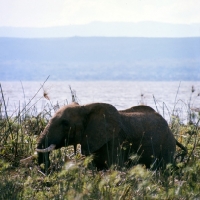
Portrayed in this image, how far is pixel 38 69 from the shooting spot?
253 ft

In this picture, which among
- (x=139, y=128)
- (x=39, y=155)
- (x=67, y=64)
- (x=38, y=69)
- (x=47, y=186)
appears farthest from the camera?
(x=67, y=64)

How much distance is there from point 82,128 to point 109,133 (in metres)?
0.30

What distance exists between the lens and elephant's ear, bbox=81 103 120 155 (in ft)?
29.3

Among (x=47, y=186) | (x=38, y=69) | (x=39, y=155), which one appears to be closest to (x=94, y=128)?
(x=39, y=155)

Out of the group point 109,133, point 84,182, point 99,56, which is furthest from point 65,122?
point 99,56

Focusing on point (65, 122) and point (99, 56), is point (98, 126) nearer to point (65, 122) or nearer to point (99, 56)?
point (65, 122)

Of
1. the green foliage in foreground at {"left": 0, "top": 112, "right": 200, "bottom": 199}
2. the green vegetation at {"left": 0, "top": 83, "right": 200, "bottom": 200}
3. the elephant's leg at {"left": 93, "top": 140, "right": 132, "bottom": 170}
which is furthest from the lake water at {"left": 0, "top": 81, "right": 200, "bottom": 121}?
the elephant's leg at {"left": 93, "top": 140, "right": 132, "bottom": 170}

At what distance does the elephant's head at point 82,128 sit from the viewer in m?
8.66

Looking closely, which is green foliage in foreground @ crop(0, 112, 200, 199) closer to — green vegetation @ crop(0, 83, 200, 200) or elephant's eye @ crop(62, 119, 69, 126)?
green vegetation @ crop(0, 83, 200, 200)

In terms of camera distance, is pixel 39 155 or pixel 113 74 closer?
pixel 39 155

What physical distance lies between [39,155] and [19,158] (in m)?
0.74

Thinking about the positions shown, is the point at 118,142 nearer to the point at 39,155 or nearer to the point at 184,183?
the point at 39,155

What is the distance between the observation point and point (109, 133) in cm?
903

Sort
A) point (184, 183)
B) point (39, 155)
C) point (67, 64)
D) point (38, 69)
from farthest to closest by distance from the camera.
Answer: point (67, 64) → point (38, 69) → point (39, 155) → point (184, 183)
